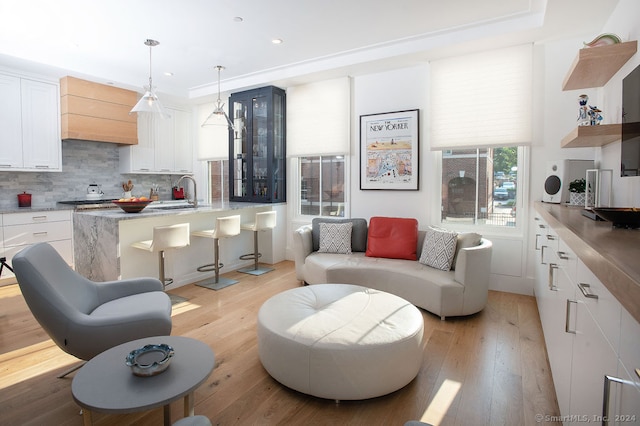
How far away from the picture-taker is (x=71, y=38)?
420cm

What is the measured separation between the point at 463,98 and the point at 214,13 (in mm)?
2954

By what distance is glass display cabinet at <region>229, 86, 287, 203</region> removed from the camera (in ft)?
18.7

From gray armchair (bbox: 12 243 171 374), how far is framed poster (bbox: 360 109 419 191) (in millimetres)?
3323

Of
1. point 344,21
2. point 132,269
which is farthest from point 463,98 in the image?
point 132,269

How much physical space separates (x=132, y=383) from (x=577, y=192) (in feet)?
12.0

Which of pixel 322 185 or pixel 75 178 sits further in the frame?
pixel 75 178

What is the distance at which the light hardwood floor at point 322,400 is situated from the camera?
6.55 ft

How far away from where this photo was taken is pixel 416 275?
355 cm

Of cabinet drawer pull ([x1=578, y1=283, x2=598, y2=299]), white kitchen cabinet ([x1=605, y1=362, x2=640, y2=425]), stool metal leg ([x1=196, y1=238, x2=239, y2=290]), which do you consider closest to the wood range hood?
stool metal leg ([x1=196, y1=238, x2=239, y2=290])

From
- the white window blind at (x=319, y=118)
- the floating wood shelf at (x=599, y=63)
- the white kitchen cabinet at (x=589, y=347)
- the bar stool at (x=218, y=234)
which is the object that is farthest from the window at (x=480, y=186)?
the bar stool at (x=218, y=234)

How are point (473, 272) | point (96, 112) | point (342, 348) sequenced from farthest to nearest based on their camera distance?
point (96, 112)
point (473, 272)
point (342, 348)

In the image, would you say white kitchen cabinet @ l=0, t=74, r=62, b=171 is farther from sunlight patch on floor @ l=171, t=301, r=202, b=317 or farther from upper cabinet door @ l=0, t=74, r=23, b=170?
sunlight patch on floor @ l=171, t=301, r=202, b=317

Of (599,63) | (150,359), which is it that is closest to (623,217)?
(599,63)

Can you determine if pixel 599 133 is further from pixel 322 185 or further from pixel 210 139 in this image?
pixel 210 139
